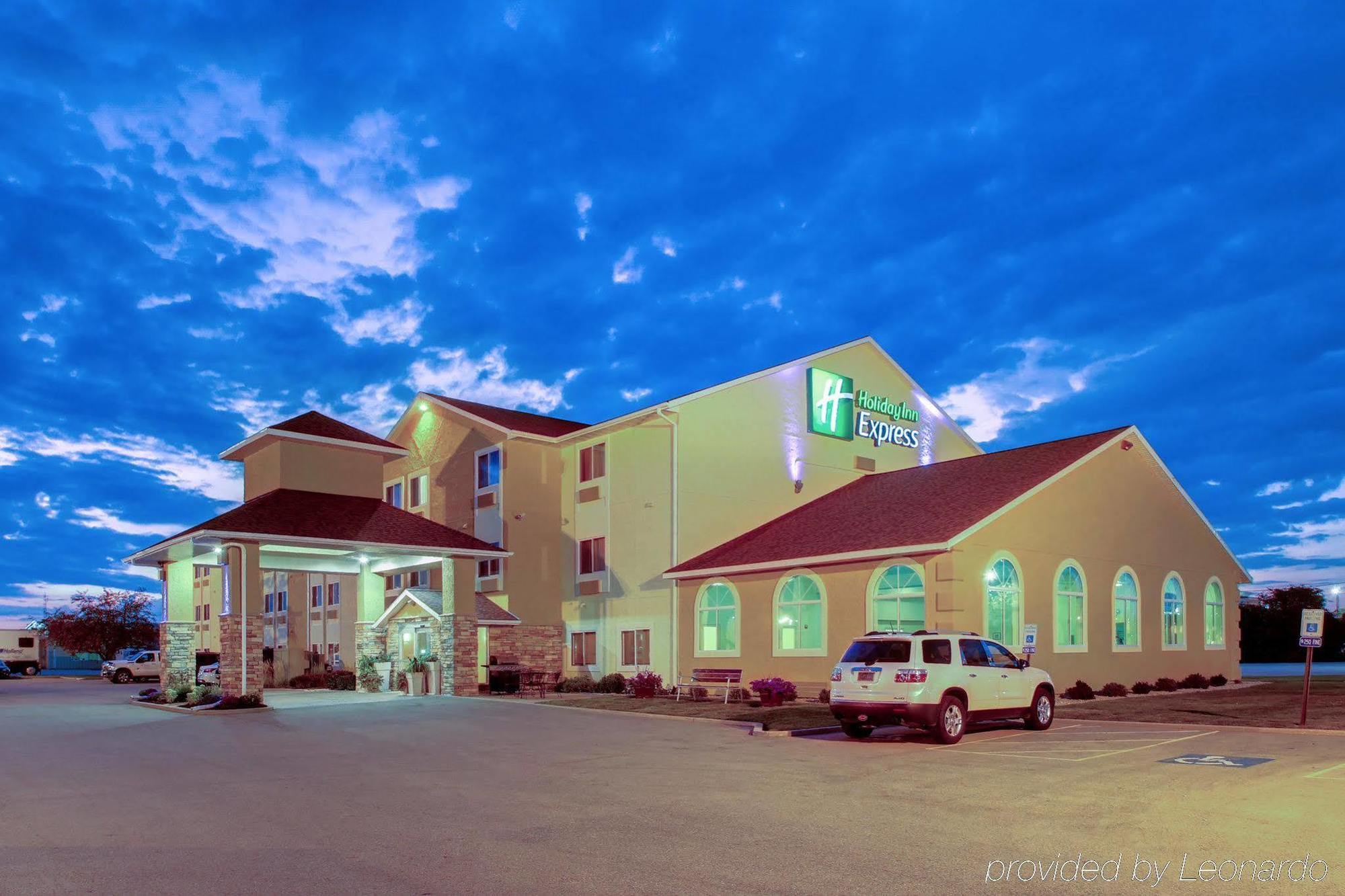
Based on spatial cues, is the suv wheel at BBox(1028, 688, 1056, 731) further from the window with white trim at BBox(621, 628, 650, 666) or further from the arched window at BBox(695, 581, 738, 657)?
the window with white trim at BBox(621, 628, 650, 666)

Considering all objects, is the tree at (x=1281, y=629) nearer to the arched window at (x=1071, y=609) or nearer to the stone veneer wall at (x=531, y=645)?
the arched window at (x=1071, y=609)

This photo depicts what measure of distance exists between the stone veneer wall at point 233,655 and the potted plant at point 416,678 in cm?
534

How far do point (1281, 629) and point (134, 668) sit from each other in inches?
2470

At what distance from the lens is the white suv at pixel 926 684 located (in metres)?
17.5

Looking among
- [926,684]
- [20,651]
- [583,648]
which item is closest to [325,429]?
[583,648]

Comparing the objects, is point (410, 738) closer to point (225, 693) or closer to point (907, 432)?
point (225, 693)

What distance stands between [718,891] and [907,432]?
3445 centimetres

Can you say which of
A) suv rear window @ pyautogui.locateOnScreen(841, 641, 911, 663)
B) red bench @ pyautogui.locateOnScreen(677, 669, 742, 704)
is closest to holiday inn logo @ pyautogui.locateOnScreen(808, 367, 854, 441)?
red bench @ pyautogui.locateOnScreen(677, 669, 742, 704)

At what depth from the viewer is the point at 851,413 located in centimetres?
3844

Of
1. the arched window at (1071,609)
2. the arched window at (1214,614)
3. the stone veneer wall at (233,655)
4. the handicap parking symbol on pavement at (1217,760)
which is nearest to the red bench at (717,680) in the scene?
the arched window at (1071,609)

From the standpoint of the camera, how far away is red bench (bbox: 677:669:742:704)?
29359mm

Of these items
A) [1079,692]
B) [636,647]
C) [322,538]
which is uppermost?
[322,538]

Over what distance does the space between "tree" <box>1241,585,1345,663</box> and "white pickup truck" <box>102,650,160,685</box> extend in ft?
198

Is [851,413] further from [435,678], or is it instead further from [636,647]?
[435,678]
